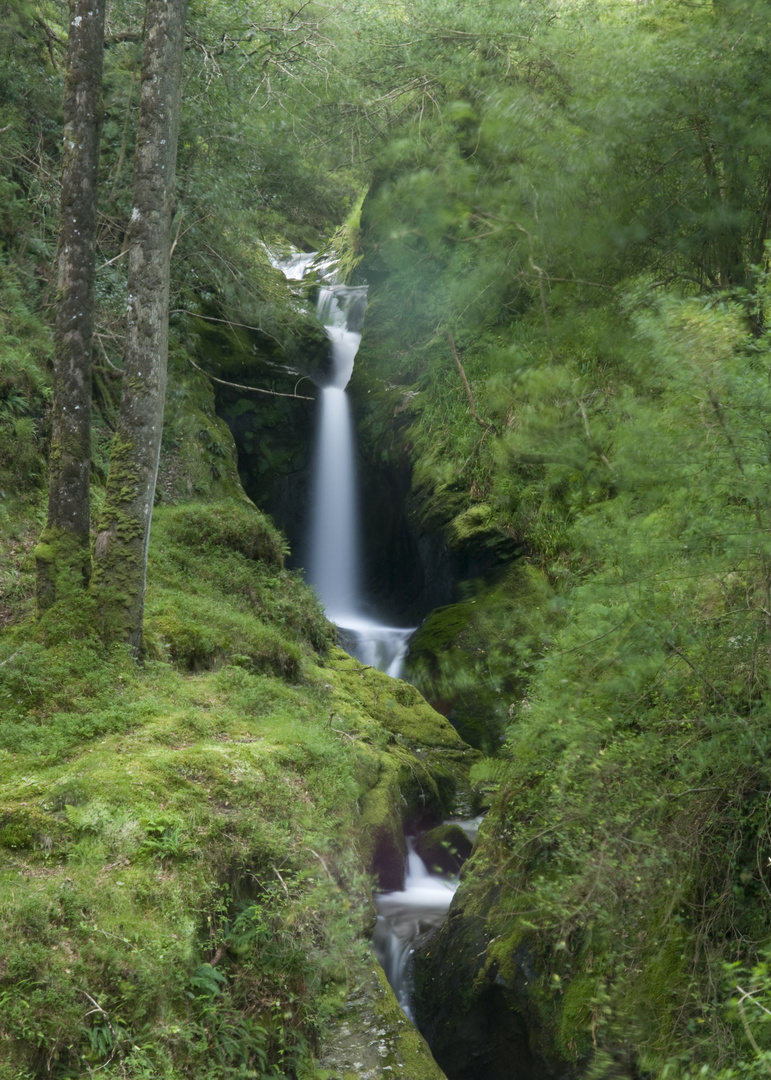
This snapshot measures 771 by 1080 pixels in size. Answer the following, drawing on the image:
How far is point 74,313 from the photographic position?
6250 mm

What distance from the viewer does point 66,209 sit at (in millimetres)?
6273

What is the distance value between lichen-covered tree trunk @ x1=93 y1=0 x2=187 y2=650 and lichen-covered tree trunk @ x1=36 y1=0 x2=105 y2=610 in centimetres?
26

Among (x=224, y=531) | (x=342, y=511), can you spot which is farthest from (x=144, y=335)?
(x=342, y=511)

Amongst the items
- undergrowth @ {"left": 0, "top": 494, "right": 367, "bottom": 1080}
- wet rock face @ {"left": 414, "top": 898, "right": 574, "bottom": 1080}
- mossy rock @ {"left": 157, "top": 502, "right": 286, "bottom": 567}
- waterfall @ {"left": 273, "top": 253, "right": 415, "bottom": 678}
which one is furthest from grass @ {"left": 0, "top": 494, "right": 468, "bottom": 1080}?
waterfall @ {"left": 273, "top": 253, "right": 415, "bottom": 678}

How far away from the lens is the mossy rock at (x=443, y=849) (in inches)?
330

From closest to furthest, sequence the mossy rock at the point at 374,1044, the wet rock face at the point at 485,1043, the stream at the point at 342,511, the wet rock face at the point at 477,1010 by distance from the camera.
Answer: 1. the mossy rock at the point at 374,1044
2. the wet rock face at the point at 477,1010
3. the wet rock face at the point at 485,1043
4. the stream at the point at 342,511

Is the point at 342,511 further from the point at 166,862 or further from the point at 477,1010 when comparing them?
the point at 166,862

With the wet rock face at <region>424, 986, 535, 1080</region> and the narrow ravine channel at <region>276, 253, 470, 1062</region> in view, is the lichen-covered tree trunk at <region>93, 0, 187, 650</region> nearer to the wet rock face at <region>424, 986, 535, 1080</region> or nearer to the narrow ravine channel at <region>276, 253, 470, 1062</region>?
the wet rock face at <region>424, 986, 535, 1080</region>

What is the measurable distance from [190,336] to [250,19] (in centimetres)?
537

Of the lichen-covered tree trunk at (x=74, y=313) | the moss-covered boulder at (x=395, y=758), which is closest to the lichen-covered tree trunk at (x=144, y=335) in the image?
the lichen-covered tree trunk at (x=74, y=313)

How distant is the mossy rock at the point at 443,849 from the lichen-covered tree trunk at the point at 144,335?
414 cm

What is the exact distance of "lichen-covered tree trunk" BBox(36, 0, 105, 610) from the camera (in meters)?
6.26

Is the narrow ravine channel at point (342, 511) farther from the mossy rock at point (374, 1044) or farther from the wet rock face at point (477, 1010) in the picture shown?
the mossy rock at point (374, 1044)

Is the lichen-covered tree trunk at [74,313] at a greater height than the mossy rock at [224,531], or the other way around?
the lichen-covered tree trunk at [74,313]
